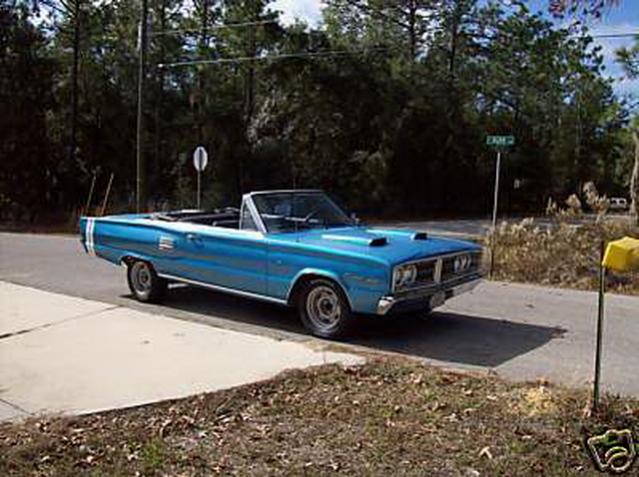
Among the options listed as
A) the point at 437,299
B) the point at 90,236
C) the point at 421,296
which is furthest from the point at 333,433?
the point at 90,236

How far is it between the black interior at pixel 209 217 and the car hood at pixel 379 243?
4.73 ft

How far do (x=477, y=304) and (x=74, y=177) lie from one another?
77.6 feet

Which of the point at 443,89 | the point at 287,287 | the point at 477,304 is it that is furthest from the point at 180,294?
the point at 443,89

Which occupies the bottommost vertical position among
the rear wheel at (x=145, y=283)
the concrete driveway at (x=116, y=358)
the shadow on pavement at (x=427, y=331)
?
the concrete driveway at (x=116, y=358)

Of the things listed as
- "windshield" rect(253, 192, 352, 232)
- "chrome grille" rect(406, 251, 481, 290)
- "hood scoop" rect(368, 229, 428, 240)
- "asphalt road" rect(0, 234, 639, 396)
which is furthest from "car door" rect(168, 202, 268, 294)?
"chrome grille" rect(406, 251, 481, 290)

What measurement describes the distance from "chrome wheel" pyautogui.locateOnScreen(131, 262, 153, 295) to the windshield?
1.85 m

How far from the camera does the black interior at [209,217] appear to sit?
9.00 meters

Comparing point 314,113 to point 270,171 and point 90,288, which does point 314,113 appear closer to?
point 270,171

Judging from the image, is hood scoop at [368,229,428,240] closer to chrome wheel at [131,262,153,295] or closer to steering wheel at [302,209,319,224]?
steering wheel at [302,209,319,224]

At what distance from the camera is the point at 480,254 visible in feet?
26.5

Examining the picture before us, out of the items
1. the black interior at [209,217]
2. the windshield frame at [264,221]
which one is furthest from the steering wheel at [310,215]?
the black interior at [209,217]

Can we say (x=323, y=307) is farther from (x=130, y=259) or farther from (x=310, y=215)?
(x=130, y=259)

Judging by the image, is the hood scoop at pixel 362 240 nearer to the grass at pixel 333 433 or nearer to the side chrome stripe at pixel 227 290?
the side chrome stripe at pixel 227 290

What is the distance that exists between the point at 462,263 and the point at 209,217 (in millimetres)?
3293
